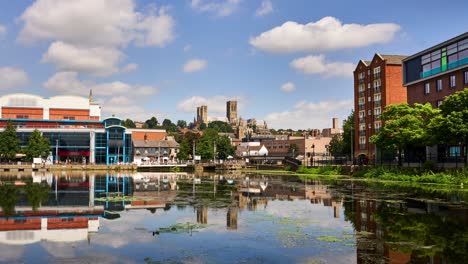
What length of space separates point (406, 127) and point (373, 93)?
33.2m

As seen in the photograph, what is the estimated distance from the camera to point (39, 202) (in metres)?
28.0

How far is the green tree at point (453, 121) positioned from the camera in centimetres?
4774

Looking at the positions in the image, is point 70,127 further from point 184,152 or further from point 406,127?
point 406,127

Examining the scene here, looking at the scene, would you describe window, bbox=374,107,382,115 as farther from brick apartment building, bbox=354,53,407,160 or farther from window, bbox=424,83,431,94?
window, bbox=424,83,431,94

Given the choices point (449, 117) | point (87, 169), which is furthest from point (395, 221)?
point (87, 169)

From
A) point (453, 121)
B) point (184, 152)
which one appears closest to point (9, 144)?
point (184, 152)

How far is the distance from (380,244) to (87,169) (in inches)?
3849

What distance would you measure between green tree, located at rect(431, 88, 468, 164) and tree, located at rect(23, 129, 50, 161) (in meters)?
93.3

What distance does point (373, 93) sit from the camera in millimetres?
90062

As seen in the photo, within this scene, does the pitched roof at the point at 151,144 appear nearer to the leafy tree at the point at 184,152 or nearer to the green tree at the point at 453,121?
the leafy tree at the point at 184,152

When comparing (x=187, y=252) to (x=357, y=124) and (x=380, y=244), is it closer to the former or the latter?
(x=380, y=244)

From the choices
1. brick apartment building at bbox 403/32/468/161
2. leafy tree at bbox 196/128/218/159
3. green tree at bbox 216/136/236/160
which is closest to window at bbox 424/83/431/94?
brick apartment building at bbox 403/32/468/161

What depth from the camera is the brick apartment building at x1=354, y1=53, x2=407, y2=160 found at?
86.1 metres

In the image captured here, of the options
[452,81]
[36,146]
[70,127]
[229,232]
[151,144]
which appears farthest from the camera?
[151,144]
